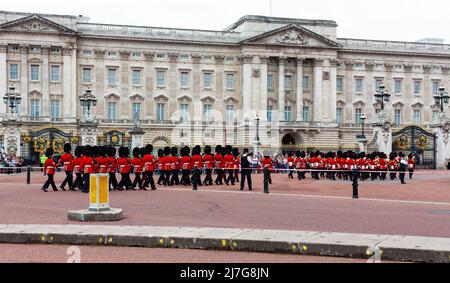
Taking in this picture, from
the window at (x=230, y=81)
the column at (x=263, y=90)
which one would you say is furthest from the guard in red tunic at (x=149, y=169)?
the window at (x=230, y=81)

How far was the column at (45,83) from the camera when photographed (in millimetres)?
57656

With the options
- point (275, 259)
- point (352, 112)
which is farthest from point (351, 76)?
point (275, 259)

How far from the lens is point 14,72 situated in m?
57.3

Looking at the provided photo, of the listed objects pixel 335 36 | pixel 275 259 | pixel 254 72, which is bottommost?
pixel 275 259

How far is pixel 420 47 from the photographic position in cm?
6994

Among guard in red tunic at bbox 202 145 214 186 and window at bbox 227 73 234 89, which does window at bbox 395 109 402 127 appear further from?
guard in red tunic at bbox 202 145 214 186

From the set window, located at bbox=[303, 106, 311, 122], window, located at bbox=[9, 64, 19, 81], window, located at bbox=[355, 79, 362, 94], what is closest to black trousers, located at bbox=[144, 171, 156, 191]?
window, located at bbox=[9, 64, 19, 81]

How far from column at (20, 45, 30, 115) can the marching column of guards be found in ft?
110

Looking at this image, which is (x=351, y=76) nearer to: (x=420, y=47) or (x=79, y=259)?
(x=420, y=47)

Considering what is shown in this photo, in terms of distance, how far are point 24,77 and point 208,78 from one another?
18241mm

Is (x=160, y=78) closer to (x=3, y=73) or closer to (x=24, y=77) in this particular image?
(x=24, y=77)

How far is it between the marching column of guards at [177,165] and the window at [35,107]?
33.6 metres

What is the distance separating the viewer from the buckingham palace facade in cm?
5762
